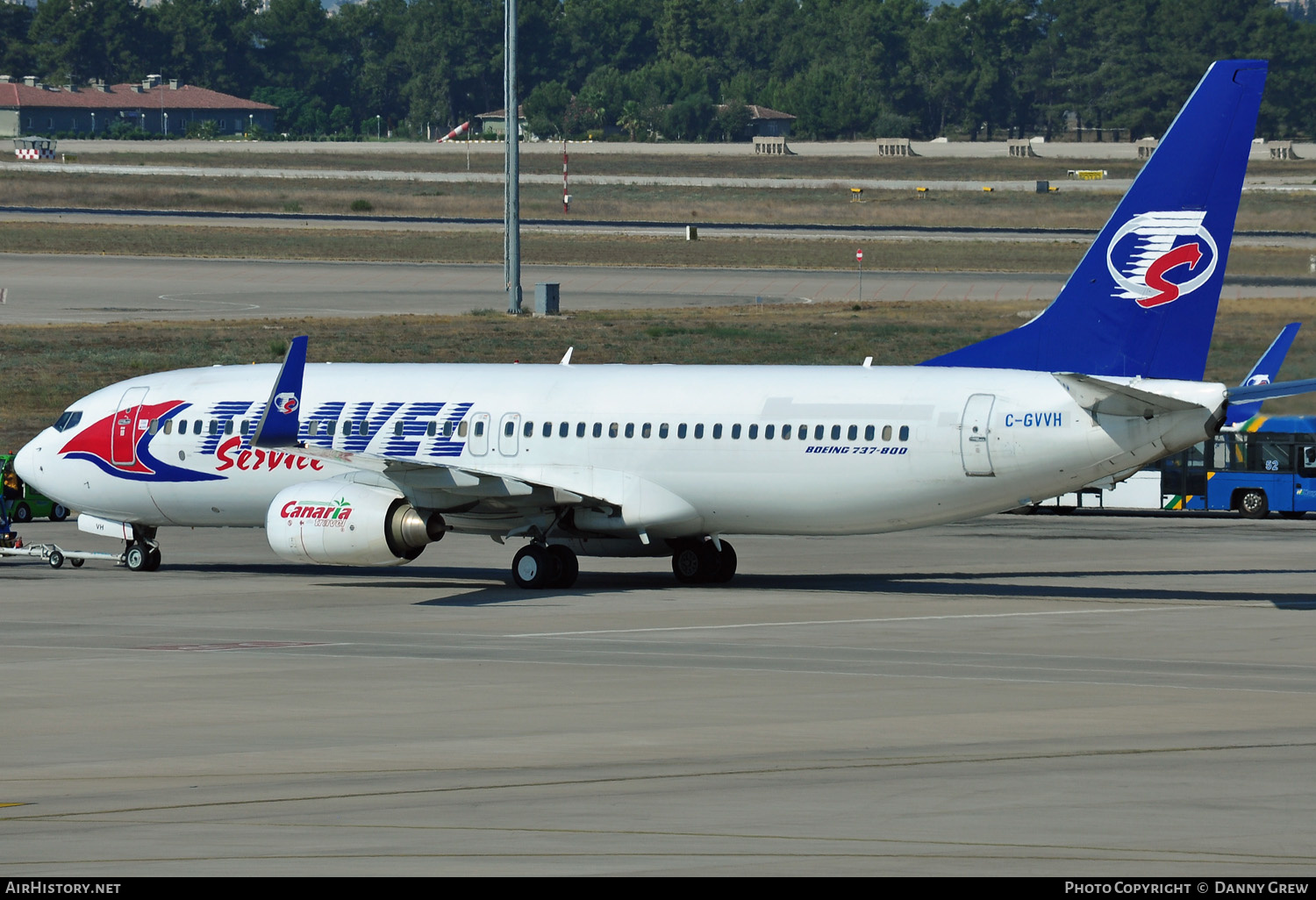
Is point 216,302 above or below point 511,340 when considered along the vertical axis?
below

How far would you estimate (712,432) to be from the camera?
3712cm

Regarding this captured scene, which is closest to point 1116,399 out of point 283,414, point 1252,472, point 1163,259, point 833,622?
point 1163,259

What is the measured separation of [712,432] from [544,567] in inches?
168

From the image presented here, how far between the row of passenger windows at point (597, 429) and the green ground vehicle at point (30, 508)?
15.0 metres

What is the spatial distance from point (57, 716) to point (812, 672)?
10.1 meters

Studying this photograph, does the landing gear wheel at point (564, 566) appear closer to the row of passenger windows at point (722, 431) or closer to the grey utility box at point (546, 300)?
Result: the row of passenger windows at point (722, 431)

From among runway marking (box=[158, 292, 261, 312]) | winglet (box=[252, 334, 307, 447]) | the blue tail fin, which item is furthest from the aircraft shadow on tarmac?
runway marking (box=[158, 292, 261, 312])

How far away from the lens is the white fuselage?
3469 cm

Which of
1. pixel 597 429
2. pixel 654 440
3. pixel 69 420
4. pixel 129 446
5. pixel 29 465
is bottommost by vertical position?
pixel 29 465

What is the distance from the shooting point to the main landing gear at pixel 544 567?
3794cm

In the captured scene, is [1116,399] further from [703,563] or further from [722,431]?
[703,563]

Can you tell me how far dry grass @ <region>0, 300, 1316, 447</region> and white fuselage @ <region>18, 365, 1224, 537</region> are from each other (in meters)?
25.5

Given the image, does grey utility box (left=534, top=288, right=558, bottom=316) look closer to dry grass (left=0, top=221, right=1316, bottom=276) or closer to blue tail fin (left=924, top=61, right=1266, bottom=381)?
dry grass (left=0, top=221, right=1316, bottom=276)

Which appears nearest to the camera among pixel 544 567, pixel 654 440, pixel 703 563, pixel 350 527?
pixel 350 527
